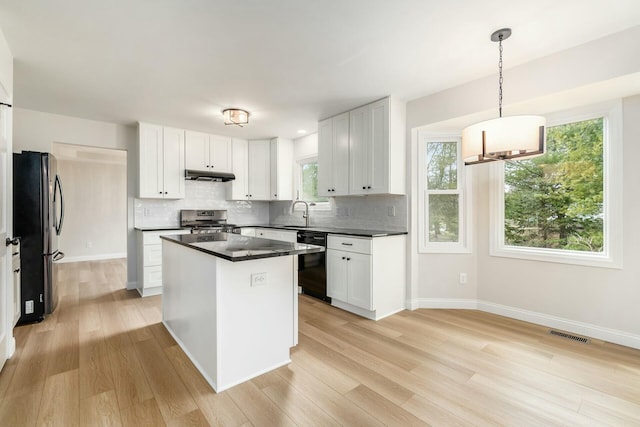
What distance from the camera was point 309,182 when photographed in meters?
5.10

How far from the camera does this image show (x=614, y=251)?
2564 mm

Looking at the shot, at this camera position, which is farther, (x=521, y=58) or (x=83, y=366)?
(x=521, y=58)

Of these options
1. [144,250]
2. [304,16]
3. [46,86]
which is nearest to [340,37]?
[304,16]

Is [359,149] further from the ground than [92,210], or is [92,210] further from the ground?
[359,149]

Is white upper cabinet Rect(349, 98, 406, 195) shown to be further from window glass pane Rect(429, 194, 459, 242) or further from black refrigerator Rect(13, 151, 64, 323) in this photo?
black refrigerator Rect(13, 151, 64, 323)

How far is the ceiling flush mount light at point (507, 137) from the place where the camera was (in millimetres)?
1904

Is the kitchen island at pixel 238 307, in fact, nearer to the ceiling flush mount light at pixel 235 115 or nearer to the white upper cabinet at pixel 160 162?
the ceiling flush mount light at pixel 235 115

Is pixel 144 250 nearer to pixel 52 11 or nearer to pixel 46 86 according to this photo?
pixel 46 86

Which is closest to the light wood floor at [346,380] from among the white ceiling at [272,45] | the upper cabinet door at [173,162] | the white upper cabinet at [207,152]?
the upper cabinet door at [173,162]

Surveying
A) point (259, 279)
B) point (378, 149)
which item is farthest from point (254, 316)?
point (378, 149)

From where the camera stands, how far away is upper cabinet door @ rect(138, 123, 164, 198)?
414cm

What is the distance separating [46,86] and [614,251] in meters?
5.49

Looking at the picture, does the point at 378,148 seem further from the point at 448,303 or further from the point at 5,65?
the point at 5,65

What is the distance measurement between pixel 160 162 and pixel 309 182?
2271 millimetres
